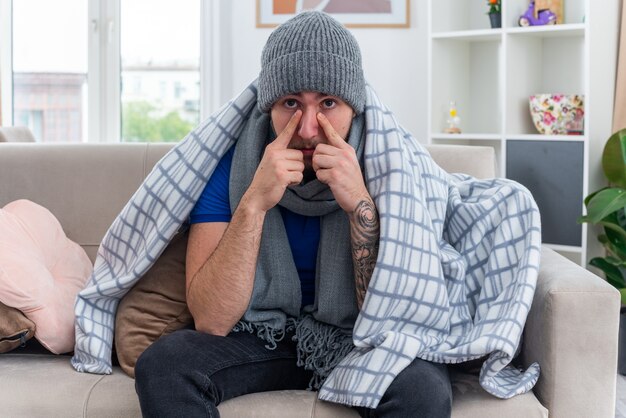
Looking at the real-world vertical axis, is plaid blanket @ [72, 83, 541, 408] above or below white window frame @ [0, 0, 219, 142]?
below

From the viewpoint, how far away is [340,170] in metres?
1.78

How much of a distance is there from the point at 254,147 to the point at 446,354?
22.9 inches

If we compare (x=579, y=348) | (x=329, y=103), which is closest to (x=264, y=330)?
(x=329, y=103)

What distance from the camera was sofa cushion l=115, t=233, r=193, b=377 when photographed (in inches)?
77.0

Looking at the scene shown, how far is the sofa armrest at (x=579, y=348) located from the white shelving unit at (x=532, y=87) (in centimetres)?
177

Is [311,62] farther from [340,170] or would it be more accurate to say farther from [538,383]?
[538,383]

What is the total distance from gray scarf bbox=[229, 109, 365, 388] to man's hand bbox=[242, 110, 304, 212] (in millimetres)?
94

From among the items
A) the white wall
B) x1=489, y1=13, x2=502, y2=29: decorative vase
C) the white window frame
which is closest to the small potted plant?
x1=489, y1=13, x2=502, y2=29: decorative vase

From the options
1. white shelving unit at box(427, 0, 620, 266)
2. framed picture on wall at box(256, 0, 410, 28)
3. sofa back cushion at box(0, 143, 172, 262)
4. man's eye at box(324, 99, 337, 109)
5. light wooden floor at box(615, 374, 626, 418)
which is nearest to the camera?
man's eye at box(324, 99, 337, 109)

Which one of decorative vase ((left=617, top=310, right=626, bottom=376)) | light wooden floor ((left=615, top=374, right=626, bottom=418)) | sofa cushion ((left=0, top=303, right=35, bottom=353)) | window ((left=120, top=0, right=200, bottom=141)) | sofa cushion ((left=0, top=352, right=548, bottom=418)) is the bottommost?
light wooden floor ((left=615, top=374, right=626, bottom=418))

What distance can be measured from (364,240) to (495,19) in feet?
7.21

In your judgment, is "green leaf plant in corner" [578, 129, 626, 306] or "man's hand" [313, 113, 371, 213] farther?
"green leaf plant in corner" [578, 129, 626, 306]

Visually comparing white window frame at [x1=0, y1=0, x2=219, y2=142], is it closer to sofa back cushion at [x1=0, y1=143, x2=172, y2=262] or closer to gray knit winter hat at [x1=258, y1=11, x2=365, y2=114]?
sofa back cushion at [x1=0, y1=143, x2=172, y2=262]

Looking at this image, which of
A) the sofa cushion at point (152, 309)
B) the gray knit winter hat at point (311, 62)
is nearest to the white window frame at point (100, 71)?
the sofa cushion at point (152, 309)
